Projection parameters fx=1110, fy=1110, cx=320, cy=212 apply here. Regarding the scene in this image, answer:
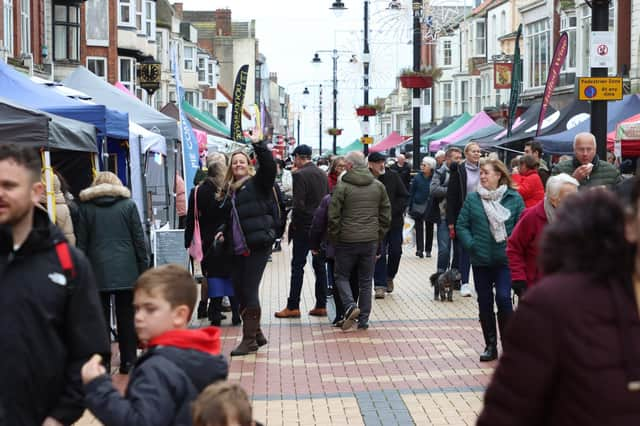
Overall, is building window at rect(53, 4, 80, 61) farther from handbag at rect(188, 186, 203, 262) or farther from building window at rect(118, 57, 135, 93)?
handbag at rect(188, 186, 203, 262)

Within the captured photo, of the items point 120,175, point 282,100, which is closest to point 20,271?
point 120,175

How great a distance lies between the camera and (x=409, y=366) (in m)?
9.48

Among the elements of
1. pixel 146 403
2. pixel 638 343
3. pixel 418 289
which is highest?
pixel 638 343

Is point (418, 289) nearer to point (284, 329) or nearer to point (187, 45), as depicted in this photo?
point (284, 329)

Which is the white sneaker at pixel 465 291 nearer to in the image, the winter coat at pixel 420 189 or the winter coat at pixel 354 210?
the winter coat at pixel 354 210

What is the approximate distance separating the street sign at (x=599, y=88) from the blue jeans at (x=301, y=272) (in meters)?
3.35

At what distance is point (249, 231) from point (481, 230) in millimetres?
2029

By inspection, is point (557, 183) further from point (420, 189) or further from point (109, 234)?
point (420, 189)

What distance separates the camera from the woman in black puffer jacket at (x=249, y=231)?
9.77m

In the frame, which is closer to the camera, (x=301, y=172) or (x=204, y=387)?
(x=204, y=387)

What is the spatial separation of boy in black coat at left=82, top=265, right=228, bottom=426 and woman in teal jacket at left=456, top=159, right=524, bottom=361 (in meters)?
5.69

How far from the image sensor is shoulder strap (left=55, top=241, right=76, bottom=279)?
146 inches

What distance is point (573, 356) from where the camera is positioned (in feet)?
8.63

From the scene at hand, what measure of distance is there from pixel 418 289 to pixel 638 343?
12.6 metres
